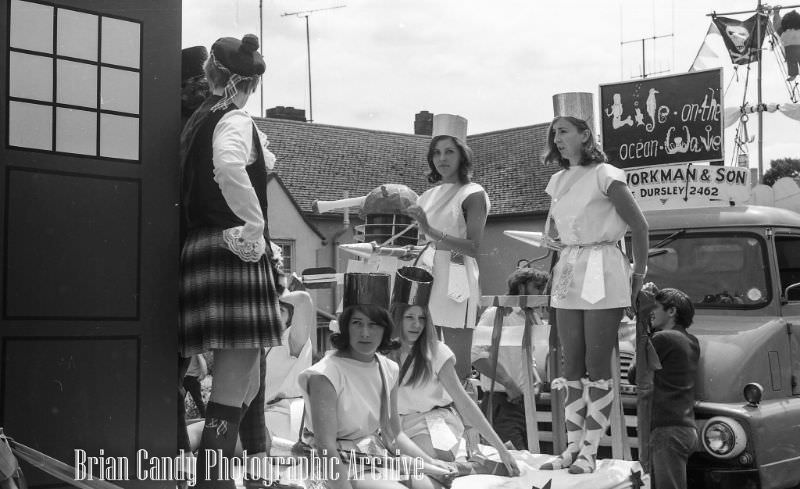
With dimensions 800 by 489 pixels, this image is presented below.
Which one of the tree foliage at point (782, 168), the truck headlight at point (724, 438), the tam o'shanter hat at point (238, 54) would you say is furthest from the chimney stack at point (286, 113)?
the tree foliage at point (782, 168)

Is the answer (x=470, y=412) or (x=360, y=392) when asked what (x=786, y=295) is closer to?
(x=470, y=412)

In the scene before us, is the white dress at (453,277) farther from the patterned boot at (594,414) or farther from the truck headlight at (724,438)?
the truck headlight at (724,438)

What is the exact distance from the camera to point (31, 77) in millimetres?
2912

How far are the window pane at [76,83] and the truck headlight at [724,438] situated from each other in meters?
3.44

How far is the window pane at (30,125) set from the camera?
2.87 meters

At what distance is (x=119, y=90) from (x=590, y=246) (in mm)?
2147

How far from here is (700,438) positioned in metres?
4.92

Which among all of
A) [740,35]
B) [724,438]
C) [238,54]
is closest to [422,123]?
[740,35]

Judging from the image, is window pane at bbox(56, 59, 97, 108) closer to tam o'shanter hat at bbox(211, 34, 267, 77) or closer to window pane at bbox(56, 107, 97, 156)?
window pane at bbox(56, 107, 97, 156)

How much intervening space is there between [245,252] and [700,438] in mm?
2836

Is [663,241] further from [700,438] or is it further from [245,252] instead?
[245,252]

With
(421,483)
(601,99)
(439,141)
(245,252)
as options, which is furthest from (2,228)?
(601,99)

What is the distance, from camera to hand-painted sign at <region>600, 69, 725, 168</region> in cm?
614

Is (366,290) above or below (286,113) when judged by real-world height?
below
